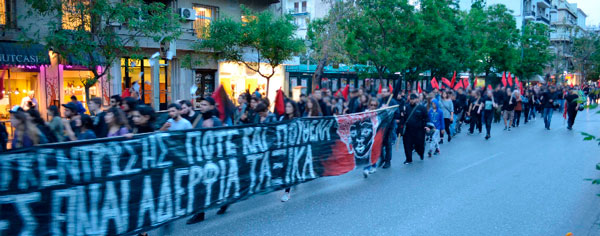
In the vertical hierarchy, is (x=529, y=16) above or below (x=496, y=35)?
above

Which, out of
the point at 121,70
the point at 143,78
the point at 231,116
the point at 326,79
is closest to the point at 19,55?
the point at 121,70

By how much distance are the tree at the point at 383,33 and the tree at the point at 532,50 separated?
20.6 meters

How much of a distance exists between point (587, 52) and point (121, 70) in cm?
5274

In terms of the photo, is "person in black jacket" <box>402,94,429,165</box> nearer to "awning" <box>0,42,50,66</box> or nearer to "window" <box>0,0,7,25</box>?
"awning" <box>0,42,50,66</box>

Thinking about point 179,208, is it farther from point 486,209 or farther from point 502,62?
point 502,62

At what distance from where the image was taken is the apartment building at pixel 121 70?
15773 mm

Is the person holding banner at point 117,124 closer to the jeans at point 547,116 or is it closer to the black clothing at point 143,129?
the black clothing at point 143,129

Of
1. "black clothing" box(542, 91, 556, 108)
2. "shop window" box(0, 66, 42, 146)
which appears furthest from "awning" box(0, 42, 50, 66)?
"black clothing" box(542, 91, 556, 108)

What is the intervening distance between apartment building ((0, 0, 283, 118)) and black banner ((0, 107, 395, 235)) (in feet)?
27.5

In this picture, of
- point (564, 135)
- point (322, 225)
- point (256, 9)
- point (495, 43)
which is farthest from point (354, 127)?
point (495, 43)

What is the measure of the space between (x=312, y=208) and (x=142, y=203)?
2.80 metres

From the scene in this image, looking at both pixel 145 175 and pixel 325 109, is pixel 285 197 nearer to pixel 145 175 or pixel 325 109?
pixel 145 175

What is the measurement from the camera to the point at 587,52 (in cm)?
5566

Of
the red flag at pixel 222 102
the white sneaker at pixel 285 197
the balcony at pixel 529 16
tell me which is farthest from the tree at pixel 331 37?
the balcony at pixel 529 16
